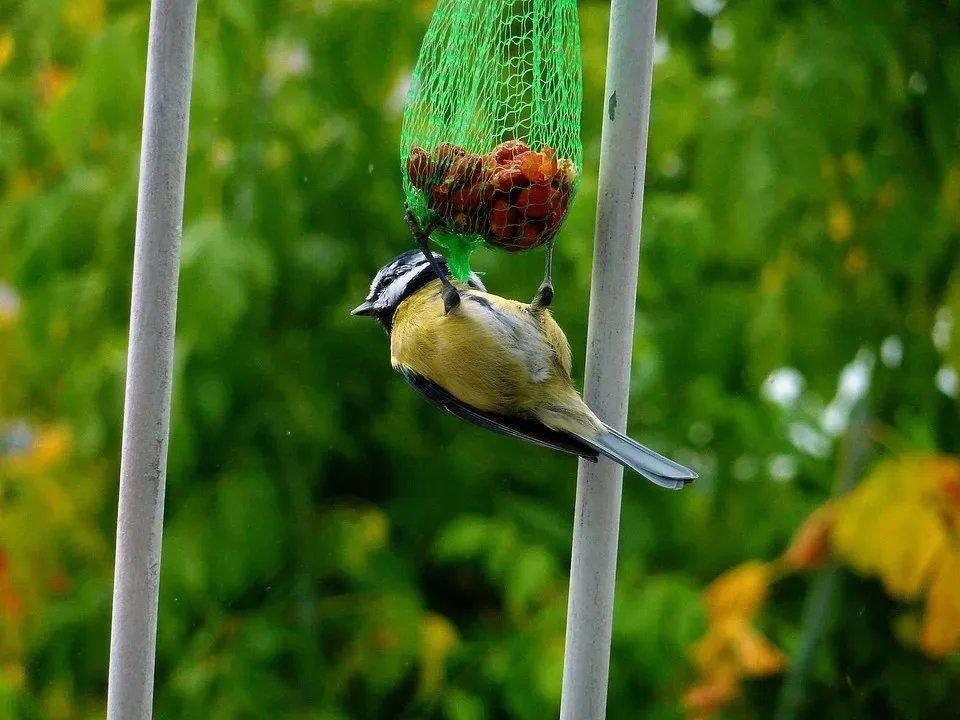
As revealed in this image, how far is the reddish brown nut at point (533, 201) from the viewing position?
6.27 ft

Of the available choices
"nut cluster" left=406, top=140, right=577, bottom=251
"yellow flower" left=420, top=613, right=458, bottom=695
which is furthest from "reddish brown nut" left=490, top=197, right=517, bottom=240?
"yellow flower" left=420, top=613, right=458, bottom=695

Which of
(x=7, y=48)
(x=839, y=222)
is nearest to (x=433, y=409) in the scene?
(x=839, y=222)

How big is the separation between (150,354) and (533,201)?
68 cm

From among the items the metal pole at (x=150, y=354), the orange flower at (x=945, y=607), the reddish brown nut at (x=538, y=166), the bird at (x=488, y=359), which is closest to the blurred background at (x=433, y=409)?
the orange flower at (x=945, y=607)

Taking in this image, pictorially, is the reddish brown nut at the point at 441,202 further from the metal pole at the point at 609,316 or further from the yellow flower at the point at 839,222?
the yellow flower at the point at 839,222

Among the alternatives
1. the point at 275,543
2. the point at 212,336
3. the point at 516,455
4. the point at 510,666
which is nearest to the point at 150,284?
the point at 212,336

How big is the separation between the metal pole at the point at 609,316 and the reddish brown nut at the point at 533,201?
18 cm

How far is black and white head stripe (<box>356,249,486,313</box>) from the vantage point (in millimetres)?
2492

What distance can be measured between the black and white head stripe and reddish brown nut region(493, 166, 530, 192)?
1.76 ft

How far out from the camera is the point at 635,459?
1.81 metres

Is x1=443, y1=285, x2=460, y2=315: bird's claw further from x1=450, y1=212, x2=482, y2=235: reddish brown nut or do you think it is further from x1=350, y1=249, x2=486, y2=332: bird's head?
x1=450, y1=212, x2=482, y2=235: reddish brown nut

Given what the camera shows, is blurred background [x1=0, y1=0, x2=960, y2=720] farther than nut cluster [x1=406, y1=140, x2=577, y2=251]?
Yes

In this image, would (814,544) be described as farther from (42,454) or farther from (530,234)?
(42,454)

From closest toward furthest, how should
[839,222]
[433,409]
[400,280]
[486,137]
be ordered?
[486,137] → [400,280] → [839,222] → [433,409]
